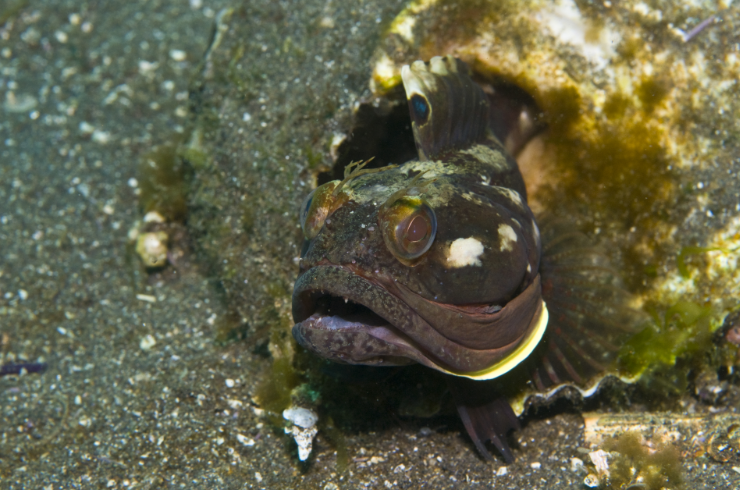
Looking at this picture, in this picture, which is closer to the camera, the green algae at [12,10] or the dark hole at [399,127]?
the dark hole at [399,127]

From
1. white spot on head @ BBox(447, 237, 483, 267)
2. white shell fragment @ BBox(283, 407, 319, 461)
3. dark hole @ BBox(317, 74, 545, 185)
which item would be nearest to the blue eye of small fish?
dark hole @ BBox(317, 74, 545, 185)

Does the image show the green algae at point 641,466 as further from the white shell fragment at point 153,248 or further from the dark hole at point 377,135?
the white shell fragment at point 153,248

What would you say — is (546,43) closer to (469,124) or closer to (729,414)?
(469,124)

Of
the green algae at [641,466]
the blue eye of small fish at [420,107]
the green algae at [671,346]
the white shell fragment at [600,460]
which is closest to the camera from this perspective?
the green algae at [641,466]

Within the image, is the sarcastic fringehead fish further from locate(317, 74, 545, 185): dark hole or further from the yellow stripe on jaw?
locate(317, 74, 545, 185): dark hole

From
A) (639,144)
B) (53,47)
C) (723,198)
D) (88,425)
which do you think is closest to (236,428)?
(88,425)

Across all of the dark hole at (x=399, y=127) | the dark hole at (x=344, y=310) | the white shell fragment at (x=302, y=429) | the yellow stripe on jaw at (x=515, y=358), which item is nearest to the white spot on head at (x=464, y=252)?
the dark hole at (x=344, y=310)
